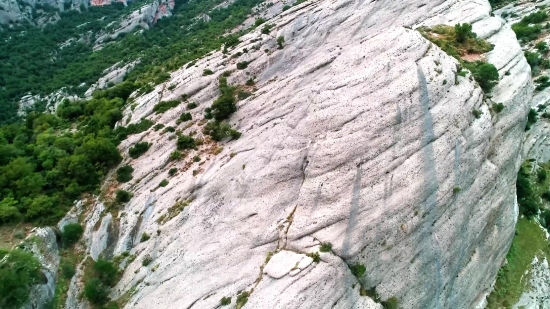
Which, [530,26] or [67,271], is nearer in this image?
[67,271]

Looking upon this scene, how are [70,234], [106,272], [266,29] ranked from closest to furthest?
[106,272] < [70,234] < [266,29]

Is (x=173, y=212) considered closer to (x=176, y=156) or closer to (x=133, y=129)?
(x=176, y=156)

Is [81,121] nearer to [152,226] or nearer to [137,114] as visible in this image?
[137,114]

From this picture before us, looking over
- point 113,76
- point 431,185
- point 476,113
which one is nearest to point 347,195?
point 431,185

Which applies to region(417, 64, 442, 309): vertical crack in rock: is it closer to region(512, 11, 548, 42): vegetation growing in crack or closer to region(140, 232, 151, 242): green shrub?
region(140, 232, 151, 242): green shrub

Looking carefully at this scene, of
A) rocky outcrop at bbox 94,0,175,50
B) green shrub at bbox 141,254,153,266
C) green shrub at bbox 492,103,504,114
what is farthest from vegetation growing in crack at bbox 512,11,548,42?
rocky outcrop at bbox 94,0,175,50

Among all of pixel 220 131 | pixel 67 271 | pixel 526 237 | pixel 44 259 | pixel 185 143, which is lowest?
pixel 526 237

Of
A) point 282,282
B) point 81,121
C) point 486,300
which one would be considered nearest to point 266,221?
point 282,282
